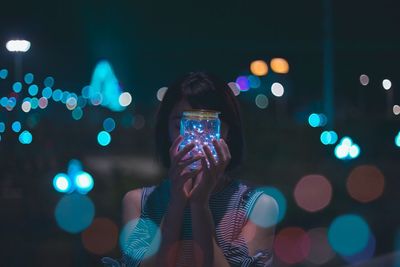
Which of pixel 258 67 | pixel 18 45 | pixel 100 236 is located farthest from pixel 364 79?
pixel 100 236

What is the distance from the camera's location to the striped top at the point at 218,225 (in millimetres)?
2318

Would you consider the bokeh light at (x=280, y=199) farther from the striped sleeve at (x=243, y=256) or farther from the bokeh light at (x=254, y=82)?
the bokeh light at (x=254, y=82)

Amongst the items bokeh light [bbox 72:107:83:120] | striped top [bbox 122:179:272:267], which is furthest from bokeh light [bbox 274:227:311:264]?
bokeh light [bbox 72:107:83:120]

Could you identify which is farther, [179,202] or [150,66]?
[150,66]

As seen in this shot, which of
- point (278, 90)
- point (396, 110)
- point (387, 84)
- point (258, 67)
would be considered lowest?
point (396, 110)

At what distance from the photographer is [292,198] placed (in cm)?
1435

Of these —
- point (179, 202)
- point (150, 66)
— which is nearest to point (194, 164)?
point (179, 202)

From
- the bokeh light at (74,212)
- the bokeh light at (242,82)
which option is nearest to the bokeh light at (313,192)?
the bokeh light at (74,212)

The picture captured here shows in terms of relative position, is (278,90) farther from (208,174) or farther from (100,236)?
(208,174)

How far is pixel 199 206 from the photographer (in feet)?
7.16

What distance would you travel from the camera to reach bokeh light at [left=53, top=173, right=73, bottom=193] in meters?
12.3

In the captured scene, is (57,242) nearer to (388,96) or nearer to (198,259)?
(198,259)

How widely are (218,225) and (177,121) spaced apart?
354 mm

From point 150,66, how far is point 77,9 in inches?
541
